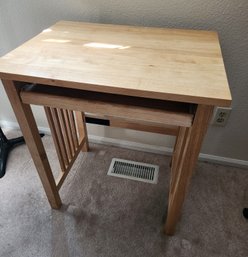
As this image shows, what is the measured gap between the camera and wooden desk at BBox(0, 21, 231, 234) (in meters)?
0.56

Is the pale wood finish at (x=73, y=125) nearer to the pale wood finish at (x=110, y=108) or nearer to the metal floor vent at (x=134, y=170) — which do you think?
the metal floor vent at (x=134, y=170)

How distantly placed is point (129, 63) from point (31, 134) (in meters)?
0.44

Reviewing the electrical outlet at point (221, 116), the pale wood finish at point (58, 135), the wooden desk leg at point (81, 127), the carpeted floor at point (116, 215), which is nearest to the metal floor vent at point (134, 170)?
the carpeted floor at point (116, 215)

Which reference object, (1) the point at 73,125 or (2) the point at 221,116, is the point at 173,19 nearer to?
(2) the point at 221,116

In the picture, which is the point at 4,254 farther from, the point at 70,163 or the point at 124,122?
the point at 124,122

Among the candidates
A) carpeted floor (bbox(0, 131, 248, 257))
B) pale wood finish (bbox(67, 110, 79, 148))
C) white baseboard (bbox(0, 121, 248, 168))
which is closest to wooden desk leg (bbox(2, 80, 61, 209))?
carpeted floor (bbox(0, 131, 248, 257))

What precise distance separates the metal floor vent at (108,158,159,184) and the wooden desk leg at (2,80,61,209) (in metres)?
0.39

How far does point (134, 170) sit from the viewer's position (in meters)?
1.32

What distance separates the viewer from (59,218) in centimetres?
108

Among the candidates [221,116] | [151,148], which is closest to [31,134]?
[151,148]

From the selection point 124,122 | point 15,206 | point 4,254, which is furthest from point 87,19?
point 4,254

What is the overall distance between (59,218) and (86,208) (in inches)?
5.5

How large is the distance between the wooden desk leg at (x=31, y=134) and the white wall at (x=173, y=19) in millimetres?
542

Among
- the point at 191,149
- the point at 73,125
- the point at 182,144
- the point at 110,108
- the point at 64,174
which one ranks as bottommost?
the point at 64,174
